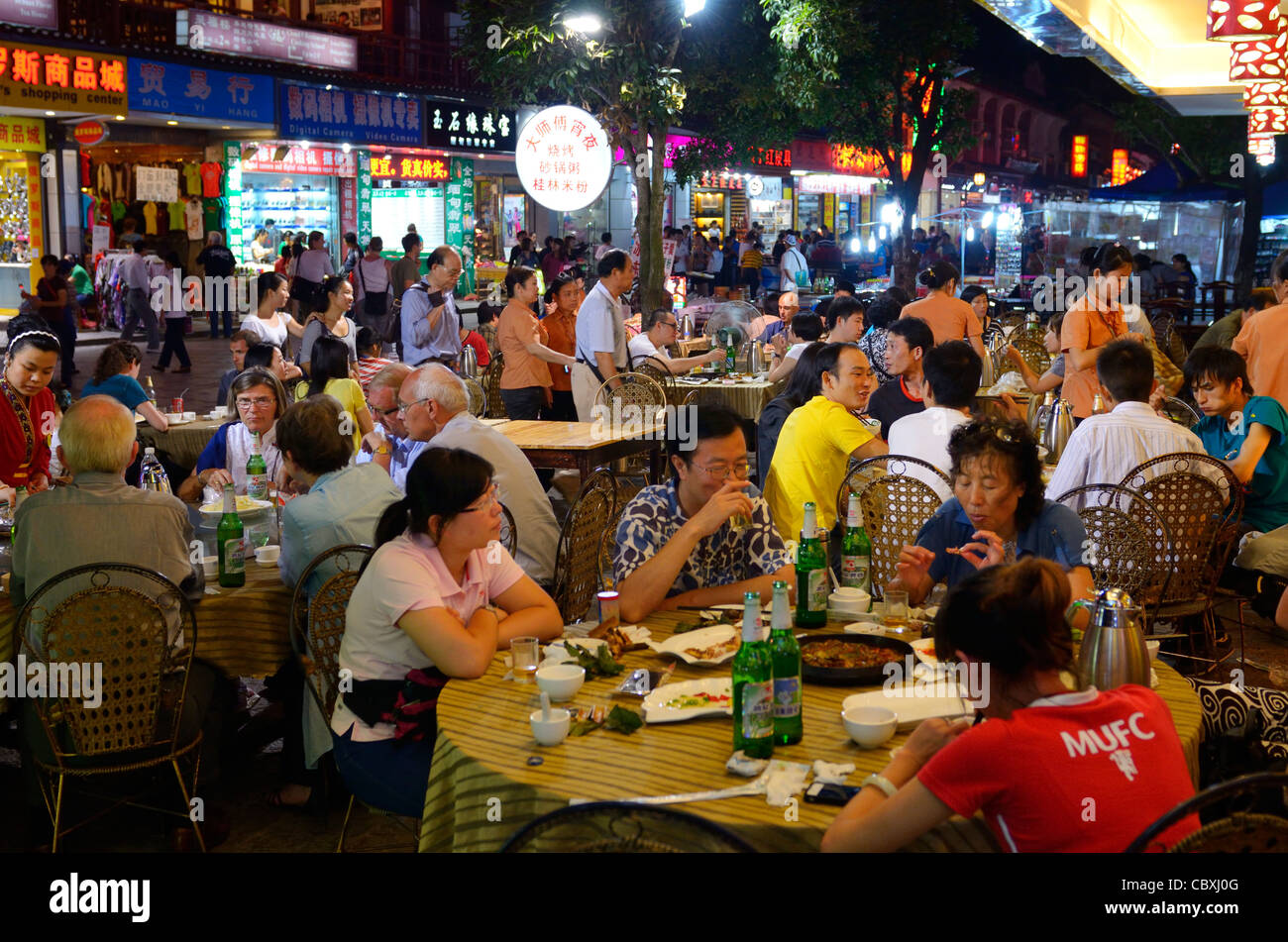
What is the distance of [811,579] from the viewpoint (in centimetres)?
352

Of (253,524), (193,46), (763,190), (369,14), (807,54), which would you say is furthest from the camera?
(763,190)

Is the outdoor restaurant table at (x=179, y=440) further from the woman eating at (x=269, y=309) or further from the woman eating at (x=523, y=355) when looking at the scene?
the woman eating at (x=523, y=355)

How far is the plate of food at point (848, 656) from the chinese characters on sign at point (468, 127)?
20592mm

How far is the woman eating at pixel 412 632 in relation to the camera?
3.11 m

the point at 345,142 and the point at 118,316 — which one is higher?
the point at 345,142

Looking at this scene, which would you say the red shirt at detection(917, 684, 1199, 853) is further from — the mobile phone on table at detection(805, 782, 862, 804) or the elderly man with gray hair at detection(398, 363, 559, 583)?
the elderly man with gray hair at detection(398, 363, 559, 583)

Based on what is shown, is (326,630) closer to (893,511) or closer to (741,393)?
(893,511)

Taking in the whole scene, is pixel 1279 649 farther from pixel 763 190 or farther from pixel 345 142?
pixel 763 190

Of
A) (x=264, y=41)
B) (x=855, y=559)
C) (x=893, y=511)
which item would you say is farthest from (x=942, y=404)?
(x=264, y=41)
